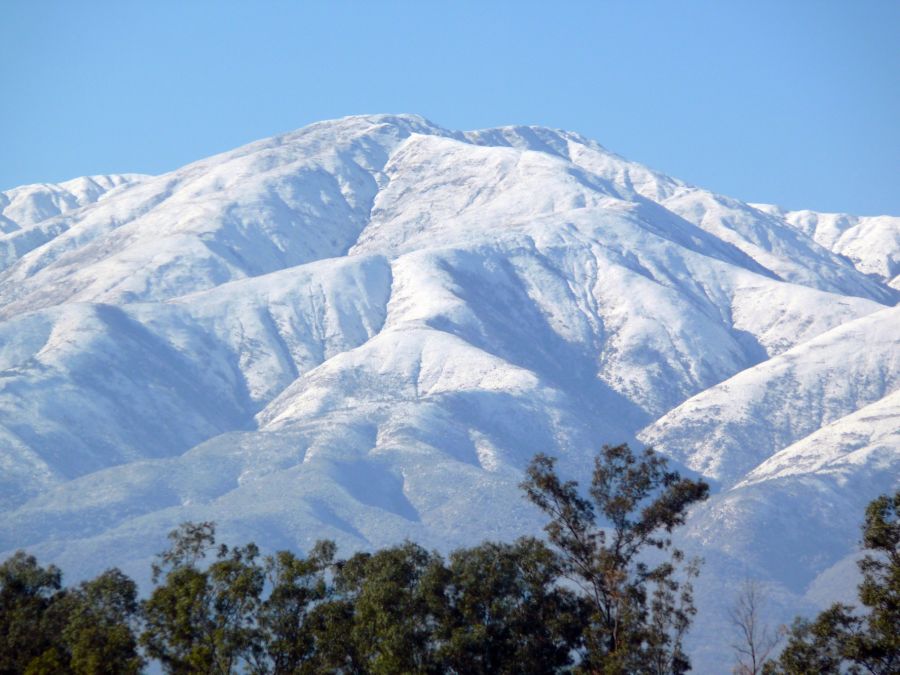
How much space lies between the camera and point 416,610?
7781 cm

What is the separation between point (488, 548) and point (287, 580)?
1207 centimetres

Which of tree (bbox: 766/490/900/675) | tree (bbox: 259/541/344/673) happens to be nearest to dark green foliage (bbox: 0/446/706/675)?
tree (bbox: 259/541/344/673)

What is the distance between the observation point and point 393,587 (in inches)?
3027

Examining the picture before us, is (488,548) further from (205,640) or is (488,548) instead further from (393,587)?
(205,640)

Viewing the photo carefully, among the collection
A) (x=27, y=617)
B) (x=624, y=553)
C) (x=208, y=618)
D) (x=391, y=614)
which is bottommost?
(x=27, y=617)

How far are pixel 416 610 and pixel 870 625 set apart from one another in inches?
1017

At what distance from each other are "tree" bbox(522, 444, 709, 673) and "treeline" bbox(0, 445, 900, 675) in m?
0.11

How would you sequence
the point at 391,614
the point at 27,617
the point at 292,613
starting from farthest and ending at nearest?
the point at 27,617 < the point at 292,613 < the point at 391,614

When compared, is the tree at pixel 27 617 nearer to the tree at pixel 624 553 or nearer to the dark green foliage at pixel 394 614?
the dark green foliage at pixel 394 614

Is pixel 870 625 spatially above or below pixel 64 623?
above

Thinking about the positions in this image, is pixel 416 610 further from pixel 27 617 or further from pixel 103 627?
pixel 27 617

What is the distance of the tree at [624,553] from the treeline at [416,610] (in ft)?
0.35

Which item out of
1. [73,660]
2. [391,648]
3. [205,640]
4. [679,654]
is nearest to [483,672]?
[391,648]

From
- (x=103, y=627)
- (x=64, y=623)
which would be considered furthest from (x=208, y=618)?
(x=64, y=623)
